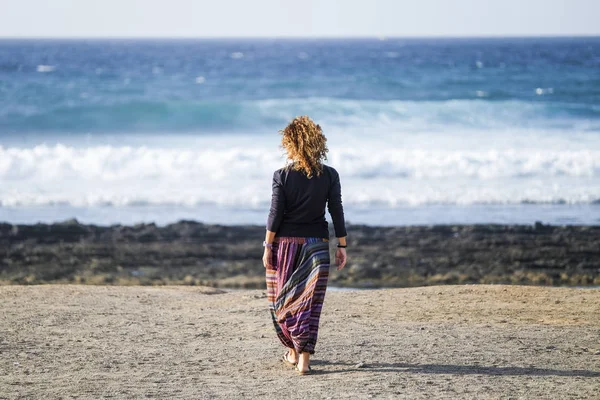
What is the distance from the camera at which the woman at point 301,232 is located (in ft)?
18.7

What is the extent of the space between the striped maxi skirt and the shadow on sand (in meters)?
0.40

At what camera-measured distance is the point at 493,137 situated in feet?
89.0

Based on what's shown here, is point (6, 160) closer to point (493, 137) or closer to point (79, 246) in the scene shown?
point (79, 246)

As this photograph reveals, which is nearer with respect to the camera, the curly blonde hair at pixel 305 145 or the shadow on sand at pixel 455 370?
the curly blonde hair at pixel 305 145

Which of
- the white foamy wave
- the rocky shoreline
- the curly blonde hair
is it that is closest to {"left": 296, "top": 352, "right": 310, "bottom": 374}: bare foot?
the curly blonde hair

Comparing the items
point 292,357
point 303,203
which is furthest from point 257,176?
point 303,203

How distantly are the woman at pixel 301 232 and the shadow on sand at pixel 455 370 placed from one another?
0.40m

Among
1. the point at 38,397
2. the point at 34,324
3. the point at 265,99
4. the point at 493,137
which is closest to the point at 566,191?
the point at 493,137

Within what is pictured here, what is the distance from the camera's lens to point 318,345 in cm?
676

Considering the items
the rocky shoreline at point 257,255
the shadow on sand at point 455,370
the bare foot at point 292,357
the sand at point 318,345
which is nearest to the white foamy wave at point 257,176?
the rocky shoreline at point 257,255

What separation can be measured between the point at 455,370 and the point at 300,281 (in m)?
1.23

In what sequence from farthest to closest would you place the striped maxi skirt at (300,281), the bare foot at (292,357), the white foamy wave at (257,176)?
the white foamy wave at (257,176), the bare foot at (292,357), the striped maxi skirt at (300,281)

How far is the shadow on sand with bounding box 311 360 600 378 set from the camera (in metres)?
5.96

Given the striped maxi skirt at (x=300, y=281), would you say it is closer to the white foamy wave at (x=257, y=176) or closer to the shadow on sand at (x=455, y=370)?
the shadow on sand at (x=455, y=370)
